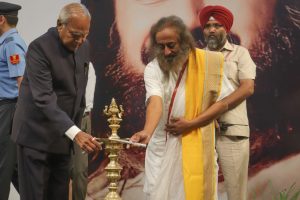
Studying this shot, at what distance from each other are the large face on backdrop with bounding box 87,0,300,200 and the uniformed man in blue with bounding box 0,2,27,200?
3.01 feet

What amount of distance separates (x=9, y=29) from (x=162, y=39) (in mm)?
1529

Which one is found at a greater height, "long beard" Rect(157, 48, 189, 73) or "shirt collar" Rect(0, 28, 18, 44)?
"shirt collar" Rect(0, 28, 18, 44)

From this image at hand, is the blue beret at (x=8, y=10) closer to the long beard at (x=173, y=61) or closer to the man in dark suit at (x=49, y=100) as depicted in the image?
the man in dark suit at (x=49, y=100)

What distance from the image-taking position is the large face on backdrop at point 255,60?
516 cm

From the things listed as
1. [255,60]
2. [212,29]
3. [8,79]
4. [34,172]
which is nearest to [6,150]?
[8,79]

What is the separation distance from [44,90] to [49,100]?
0.06 meters

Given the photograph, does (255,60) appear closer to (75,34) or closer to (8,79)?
(8,79)

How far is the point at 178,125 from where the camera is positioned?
3.46 m

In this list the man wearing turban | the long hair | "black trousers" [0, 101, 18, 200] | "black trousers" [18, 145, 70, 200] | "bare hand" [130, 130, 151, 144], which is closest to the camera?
"bare hand" [130, 130, 151, 144]

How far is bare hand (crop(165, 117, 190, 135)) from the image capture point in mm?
3463

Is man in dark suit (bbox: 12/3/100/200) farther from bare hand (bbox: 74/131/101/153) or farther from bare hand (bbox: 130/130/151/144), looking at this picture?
bare hand (bbox: 130/130/151/144)

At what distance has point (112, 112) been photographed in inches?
151

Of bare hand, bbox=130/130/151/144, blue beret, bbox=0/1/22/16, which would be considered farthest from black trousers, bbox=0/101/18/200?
bare hand, bbox=130/130/151/144

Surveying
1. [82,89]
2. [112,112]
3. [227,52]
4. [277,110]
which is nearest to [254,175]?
[277,110]
